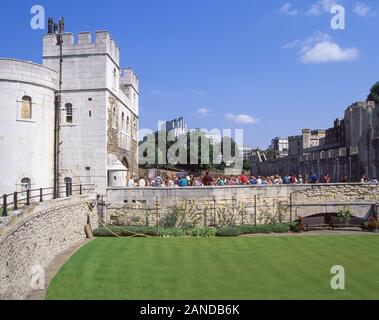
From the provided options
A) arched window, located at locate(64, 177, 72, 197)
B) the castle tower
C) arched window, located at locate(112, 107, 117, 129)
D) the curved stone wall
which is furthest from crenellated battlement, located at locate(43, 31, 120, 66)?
arched window, located at locate(64, 177, 72, 197)

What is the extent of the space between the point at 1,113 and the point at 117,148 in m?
7.57

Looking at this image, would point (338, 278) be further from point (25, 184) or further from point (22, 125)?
point (22, 125)

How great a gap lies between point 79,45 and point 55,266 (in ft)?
46.4

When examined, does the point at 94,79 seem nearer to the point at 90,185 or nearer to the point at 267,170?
the point at 90,185

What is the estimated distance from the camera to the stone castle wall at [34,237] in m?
10.9

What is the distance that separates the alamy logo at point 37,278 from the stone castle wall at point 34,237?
0.16 meters

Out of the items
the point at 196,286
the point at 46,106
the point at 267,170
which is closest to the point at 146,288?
the point at 196,286

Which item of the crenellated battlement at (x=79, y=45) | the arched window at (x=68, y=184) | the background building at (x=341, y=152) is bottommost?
the arched window at (x=68, y=184)

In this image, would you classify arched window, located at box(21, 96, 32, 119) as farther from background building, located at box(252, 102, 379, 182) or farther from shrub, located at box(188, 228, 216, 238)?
background building, located at box(252, 102, 379, 182)

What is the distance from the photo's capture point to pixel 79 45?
25.0 meters

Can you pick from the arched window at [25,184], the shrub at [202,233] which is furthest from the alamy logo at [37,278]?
the shrub at [202,233]

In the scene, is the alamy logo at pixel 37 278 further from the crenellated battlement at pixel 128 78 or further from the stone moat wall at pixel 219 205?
the crenellated battlement at pixel 128 78

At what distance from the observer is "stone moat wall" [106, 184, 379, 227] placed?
24.7 meters
